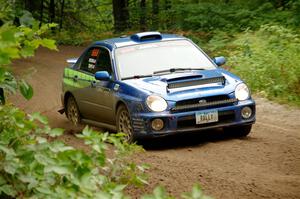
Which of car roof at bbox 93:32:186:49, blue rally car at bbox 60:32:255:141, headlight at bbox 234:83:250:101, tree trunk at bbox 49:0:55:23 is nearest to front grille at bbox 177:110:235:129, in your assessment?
blue rally car at bbox 60:32:255:141

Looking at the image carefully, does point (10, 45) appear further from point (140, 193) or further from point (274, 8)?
point (274, 8)

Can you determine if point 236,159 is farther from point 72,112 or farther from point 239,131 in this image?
point 72,112

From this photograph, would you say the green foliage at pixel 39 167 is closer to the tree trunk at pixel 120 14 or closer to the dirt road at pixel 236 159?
the dirt road at pixel 236 159

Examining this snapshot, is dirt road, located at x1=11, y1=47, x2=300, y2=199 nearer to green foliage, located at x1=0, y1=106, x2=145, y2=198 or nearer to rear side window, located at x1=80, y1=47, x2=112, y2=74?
green foliage, located at x1=0, y1=106, x2=145, y2=198

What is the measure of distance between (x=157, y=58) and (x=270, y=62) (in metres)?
5.16

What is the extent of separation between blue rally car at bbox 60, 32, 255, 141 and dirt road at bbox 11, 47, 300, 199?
1.17 feet

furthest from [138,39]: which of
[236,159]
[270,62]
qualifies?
[270,62]

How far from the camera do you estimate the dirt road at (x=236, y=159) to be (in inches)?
289

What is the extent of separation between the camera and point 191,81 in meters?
10.4

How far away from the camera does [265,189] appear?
7266 millimetres

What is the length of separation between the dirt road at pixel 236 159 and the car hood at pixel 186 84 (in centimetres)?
74

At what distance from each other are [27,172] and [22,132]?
367 mm

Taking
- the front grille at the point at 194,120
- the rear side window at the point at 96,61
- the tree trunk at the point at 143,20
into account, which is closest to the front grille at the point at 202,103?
the front grille at the point at 194,120

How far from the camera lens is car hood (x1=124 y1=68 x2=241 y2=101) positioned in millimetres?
10109
